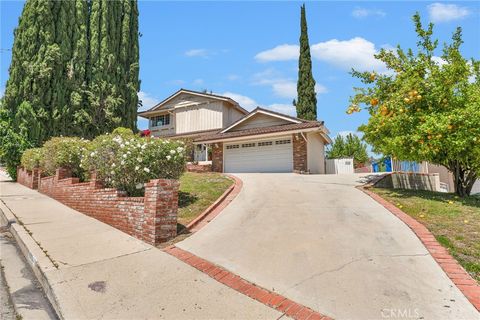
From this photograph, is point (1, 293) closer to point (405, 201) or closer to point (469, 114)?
point (405, 201)

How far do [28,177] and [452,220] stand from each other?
16.8 m

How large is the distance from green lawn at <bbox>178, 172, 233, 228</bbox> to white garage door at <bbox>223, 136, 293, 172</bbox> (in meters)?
7.30

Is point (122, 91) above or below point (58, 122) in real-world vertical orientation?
above

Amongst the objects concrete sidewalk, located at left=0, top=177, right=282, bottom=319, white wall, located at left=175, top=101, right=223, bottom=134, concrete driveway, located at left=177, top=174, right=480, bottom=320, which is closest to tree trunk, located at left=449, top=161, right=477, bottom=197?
concrete driveway, located at left=177, top=174, right=480, bottom=320

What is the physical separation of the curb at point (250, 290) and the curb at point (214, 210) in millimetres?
1474

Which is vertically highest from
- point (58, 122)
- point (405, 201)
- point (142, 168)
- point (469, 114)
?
point (58, 122)

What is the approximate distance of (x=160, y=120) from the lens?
28891mm

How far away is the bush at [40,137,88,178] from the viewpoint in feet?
35.2

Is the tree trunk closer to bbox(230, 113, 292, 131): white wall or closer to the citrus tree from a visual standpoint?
the citrus tree

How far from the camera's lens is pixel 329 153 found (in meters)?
35.2

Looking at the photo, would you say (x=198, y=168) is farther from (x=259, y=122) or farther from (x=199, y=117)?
(x=199, y=117)

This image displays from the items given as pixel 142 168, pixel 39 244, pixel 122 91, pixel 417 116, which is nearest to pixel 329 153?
pixel 122 91

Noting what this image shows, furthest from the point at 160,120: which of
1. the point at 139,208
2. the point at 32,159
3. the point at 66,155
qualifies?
the point at 139,208

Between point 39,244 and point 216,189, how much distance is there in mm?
5597
